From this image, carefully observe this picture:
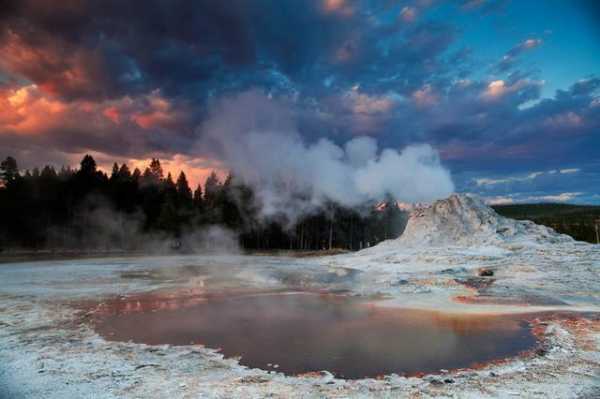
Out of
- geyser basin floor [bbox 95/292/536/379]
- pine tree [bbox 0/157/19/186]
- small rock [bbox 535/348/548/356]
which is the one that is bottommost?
small rock [bbox 535/348/548/356]

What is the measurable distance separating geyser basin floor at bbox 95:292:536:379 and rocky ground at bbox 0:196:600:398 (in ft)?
1.72

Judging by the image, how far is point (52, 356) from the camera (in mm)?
8047

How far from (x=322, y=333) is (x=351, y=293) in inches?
301

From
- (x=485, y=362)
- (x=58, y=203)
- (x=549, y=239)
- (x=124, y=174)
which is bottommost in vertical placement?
(x=485, y=362)

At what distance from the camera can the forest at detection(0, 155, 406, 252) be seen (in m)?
48.0

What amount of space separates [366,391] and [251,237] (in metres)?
56.3

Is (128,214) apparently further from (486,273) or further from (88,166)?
(486,273)

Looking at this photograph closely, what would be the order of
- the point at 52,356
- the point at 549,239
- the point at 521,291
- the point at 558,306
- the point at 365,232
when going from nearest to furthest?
1. the point at 52,356
2. the point at 558,306
3. the point at 521,291
4. the point at 549,239
5. the point at 365,232

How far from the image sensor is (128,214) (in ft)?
179

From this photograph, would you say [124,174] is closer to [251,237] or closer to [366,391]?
[251,237]

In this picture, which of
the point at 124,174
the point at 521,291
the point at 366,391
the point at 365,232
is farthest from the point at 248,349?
the point at 365,232

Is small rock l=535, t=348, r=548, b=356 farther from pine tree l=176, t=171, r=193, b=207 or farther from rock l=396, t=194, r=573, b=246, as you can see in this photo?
pine tree l=176, t=171, r=193, b=207

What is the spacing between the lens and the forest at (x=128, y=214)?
48.0 metres

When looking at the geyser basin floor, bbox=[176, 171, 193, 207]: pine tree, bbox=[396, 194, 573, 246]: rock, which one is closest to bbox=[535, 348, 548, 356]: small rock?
the geyser basin floor
